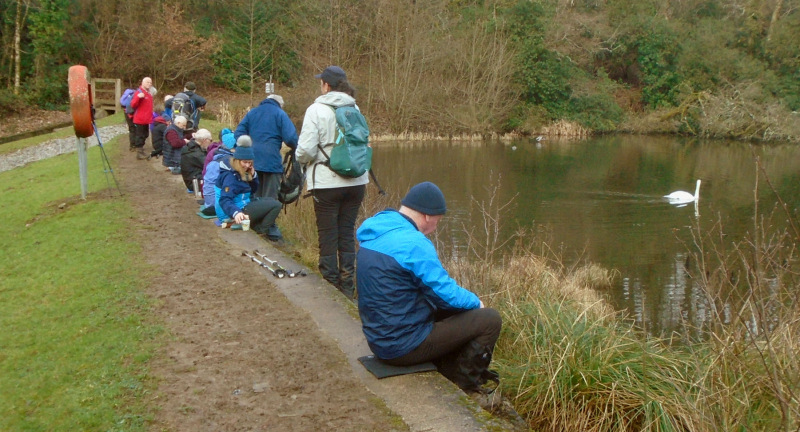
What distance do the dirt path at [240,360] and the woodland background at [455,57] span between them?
92.2ft

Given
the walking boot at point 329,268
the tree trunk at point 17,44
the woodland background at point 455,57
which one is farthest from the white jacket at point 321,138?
the tree trunk at point 17,44

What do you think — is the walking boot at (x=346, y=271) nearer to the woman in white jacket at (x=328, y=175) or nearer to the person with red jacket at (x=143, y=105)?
the woman in white jacket at (x=328, y=175)

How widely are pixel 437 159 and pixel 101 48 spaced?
18.1m

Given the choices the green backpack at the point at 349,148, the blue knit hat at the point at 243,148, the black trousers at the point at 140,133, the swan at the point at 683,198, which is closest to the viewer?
the green backpack at the point at 349,148

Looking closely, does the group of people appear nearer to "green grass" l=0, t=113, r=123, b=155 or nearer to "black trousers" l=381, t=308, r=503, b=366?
"black trousers" l=381, t=308, r=503, b=366

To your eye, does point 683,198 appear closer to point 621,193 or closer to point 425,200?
point 621,193

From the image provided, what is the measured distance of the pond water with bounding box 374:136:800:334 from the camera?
1247 cm

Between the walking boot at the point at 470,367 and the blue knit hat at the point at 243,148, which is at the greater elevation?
the blue knit hat at the point at 243,148

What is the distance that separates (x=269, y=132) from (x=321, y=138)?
2.09 metres

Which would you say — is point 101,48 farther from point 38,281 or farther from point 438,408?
point 438,408

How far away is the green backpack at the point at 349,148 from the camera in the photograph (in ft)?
19.5

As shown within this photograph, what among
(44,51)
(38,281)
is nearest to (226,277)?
(38,281)

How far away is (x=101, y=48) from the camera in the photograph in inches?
1342

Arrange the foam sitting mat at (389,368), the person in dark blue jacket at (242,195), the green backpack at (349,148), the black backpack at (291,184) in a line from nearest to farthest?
the foam sitting mat at (389,368) → the green backpack at (349,148) → the person in dark blue jacket at (242,195) → the black backpack at (291,184)
